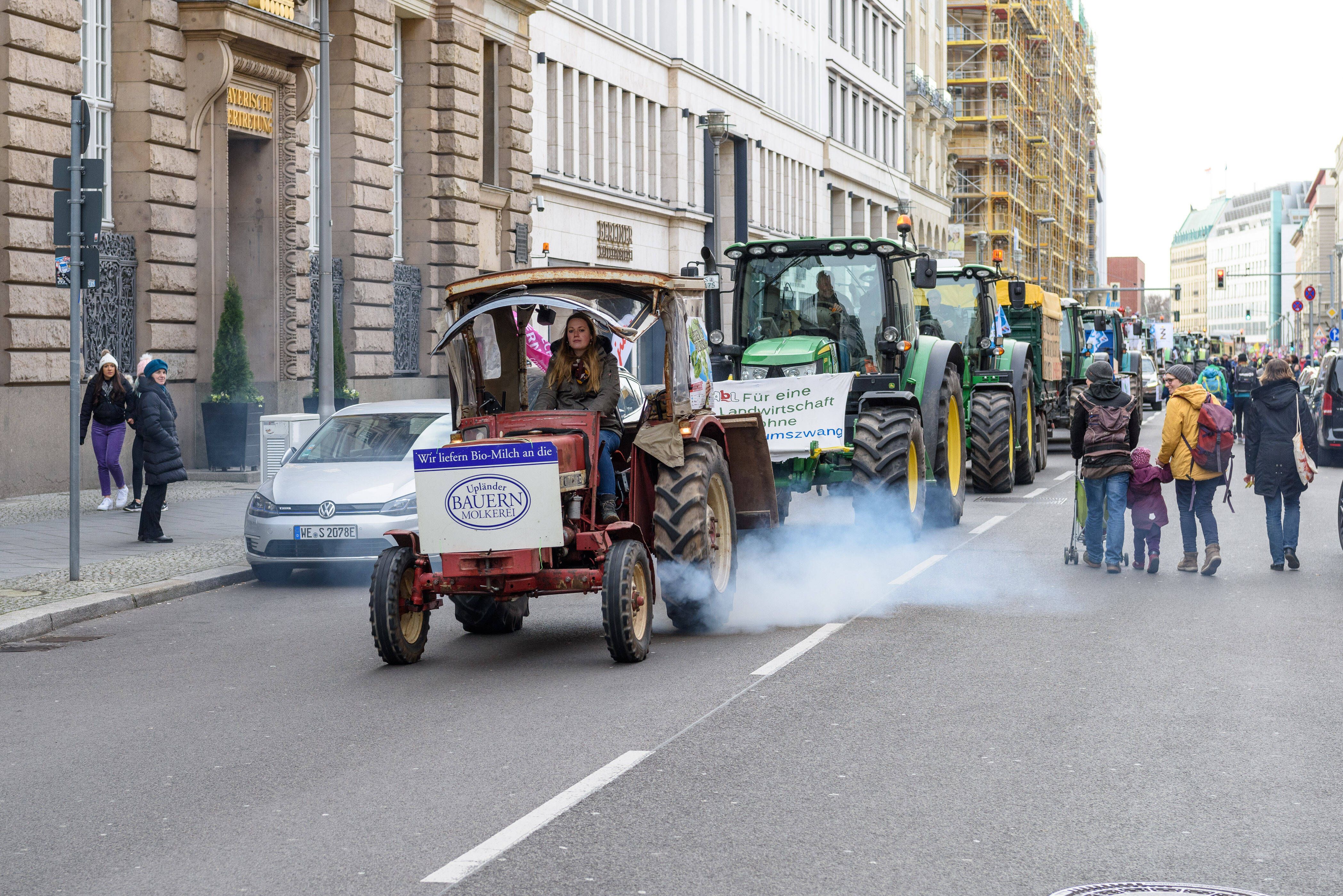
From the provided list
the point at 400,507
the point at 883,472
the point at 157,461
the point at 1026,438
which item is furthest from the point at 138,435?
the point at 1026,438

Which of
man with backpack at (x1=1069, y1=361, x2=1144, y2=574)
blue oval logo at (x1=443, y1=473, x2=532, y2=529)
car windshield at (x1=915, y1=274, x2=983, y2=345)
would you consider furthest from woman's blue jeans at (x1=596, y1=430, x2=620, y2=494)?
car windshield at (x1=915, y1=274, x2=983, y2=345)

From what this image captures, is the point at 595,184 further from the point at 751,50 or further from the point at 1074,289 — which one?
the point at 1074,289

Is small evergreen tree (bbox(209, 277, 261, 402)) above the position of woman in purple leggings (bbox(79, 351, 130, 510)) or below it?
above

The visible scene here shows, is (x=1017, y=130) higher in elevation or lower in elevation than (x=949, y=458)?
higher

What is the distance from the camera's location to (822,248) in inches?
653

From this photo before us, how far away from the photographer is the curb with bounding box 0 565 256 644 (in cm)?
1143

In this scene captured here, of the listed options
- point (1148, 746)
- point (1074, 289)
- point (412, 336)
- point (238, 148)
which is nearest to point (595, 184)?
point (412, 336)

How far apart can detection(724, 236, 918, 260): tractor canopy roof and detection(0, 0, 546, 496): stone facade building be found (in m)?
8.91

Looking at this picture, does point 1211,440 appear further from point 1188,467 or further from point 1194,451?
point 1188,467

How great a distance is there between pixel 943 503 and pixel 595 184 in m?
25.5

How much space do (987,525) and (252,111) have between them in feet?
43.5

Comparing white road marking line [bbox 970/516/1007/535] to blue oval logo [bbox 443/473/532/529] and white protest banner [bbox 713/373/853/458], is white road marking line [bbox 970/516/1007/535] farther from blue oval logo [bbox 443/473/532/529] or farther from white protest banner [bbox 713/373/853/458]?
blue oval logo [bbox 443/473/532/529]

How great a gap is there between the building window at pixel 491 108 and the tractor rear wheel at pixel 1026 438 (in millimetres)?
12831

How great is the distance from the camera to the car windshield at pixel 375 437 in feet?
49.6
